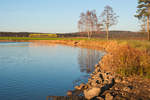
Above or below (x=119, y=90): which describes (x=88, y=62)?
below

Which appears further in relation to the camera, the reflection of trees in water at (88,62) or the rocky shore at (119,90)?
the reflection of trees in water at (88,62)

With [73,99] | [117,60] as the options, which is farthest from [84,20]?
[73,99]

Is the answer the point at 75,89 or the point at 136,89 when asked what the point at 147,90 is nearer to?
the point at 136,89

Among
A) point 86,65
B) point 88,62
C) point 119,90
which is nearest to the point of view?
point 119,90

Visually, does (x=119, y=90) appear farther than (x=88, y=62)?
No

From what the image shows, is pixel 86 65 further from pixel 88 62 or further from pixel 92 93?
pixel 92 93

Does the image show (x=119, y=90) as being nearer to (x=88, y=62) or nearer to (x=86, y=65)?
(x=86, y=65)

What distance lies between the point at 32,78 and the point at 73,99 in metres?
4.71

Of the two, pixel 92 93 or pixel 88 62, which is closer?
pixel 92 93

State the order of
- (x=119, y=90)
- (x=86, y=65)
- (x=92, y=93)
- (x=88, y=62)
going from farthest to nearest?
(x=88, y=62), (x=86, y=65), (x=119, y=90), (x=92, y=93)

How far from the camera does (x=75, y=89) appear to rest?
8.05m

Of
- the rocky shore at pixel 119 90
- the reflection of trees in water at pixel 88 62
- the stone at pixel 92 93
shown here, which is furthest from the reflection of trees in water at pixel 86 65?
the stone at pixel 92 93

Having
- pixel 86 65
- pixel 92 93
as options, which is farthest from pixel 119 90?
pixel 86 65

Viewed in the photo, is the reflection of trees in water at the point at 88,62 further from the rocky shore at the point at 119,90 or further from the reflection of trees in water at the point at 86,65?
the rocky shore at the point at 119,90
